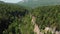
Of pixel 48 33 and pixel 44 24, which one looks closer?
pixel 48 33

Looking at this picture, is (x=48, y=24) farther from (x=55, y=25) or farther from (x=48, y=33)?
(x=48, y=33)

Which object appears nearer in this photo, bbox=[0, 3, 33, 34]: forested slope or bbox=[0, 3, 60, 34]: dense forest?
bbox=[0, 3, 33, 34]: forested slope

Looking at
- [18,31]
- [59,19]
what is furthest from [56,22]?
[18,31]

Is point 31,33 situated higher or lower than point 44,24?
higher

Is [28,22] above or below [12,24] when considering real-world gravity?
below

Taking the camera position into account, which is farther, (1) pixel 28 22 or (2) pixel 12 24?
(1) pixel 28 22

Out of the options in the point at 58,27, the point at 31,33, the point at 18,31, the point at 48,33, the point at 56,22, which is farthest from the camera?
the point at 56,22

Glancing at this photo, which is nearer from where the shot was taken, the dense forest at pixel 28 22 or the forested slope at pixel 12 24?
the forested slope at pixel 12 24

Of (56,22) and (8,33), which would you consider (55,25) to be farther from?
(8,33)

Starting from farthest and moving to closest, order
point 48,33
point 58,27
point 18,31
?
point 58,27 → point 18,31 → point 48,33

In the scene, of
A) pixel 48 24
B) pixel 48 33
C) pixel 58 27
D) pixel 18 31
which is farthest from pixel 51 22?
pixel 48 33
